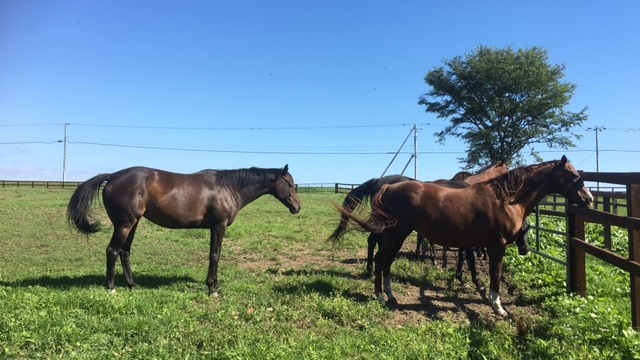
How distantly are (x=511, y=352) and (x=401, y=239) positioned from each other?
2.51 metres

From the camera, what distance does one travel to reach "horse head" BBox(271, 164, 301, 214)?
26.1ft

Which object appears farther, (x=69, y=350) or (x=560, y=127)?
(x=560, y=127)

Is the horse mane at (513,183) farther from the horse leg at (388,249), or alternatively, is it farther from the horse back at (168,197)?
the horse back at (168,197)

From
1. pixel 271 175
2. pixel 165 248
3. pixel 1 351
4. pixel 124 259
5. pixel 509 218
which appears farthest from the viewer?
pixel 165 248

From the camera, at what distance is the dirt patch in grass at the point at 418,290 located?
5.40 meters

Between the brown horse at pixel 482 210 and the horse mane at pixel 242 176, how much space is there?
258 centimetres

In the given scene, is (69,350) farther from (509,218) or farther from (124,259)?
(509,218)

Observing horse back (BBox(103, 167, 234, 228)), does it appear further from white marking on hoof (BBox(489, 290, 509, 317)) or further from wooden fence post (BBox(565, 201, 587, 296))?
wooden fence post (BBox(565, 201, 587, 296))

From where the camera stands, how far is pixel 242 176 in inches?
301

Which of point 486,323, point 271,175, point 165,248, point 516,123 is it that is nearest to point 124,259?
point 271,175

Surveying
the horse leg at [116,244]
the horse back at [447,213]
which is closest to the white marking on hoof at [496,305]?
the horse back at [447,213]

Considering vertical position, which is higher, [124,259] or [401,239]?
[401,239]

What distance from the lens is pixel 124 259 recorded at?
677 cm

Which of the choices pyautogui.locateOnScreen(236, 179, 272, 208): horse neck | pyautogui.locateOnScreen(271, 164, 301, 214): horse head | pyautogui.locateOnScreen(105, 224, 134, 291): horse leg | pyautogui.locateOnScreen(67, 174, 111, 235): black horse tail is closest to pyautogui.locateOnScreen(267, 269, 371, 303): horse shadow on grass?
pyautogui.locateOnScreen(271, 164, 301, 214): horse head
